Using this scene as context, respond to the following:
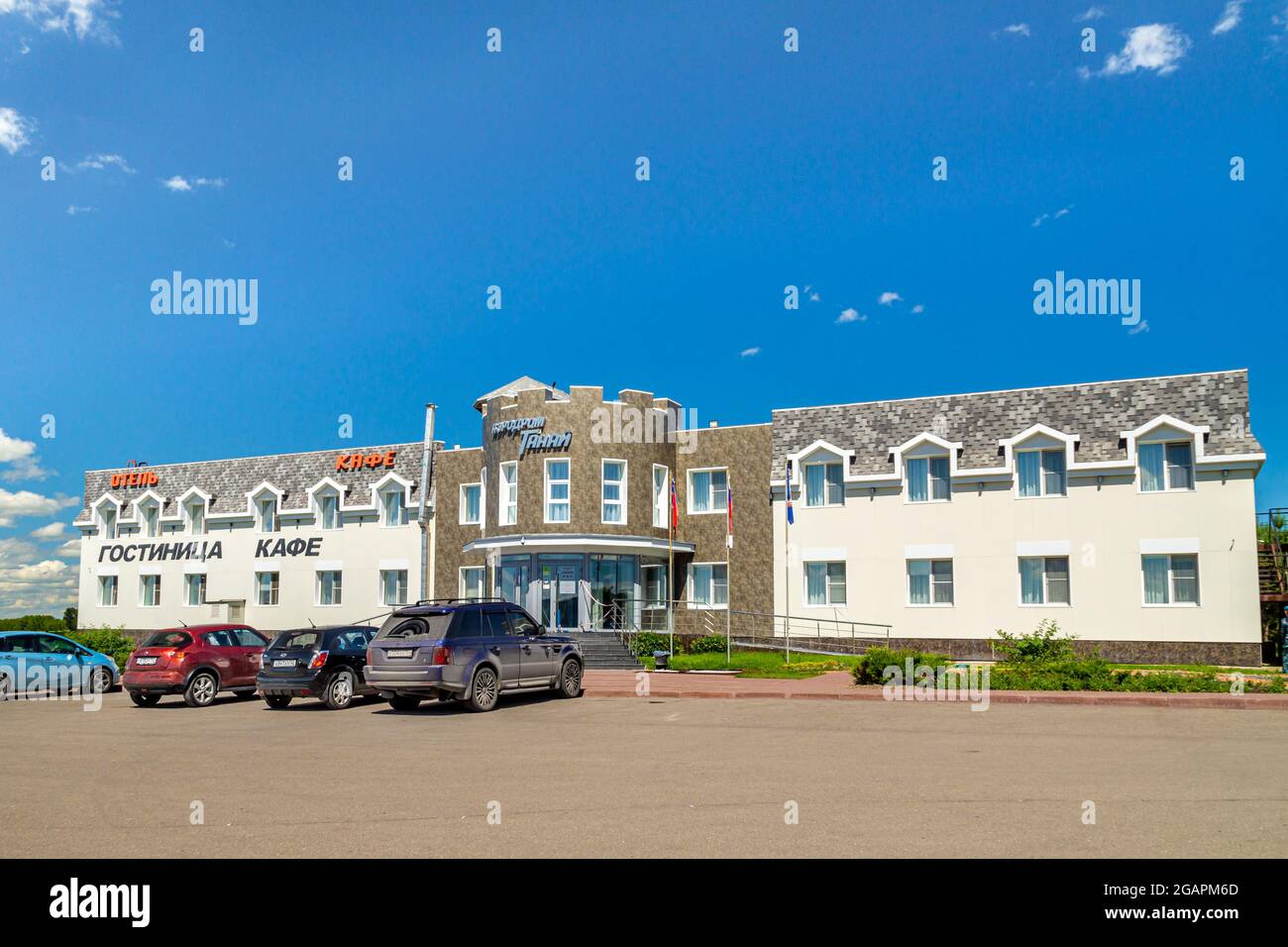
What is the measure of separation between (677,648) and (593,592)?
3489mm

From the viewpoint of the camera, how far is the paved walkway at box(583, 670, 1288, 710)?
57.9 feet

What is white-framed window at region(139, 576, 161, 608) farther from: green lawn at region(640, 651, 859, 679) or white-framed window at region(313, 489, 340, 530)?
green lawn at region(640, 651, 859, 679)

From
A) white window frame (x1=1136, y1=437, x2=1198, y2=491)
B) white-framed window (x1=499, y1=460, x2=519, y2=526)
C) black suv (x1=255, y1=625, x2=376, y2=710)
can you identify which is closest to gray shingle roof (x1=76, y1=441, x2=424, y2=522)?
white-framed window (x1=499, y1=460, x2=519, y2=526)

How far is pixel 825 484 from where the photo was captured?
115 feet

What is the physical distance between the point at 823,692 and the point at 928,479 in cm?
1466

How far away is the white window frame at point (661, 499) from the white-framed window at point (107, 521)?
92.4 ft

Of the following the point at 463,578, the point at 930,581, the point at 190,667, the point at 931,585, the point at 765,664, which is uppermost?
the point at 463,578

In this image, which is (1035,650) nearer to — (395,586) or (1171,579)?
(1171,579)

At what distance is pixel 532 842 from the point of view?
7.57m

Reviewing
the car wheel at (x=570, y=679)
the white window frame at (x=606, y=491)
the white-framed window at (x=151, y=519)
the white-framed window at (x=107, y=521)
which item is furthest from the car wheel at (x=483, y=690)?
the white-framed window at (x=107, y=521)

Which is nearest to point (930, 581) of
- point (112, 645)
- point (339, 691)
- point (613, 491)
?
point (613, 491)

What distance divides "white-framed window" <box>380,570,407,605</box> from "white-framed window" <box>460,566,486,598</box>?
2833mm

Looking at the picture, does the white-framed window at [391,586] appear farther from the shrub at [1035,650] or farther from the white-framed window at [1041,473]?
the shrub at [1035,650]

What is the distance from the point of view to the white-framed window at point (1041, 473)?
103 ft
